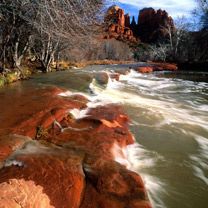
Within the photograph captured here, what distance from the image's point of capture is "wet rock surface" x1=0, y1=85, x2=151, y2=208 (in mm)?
3279

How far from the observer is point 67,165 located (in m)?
4.09

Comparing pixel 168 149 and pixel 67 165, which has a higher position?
pixel 67 165

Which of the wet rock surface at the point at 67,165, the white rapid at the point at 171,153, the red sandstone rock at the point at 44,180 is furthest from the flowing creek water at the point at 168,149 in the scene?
the red sandstone rock at the point at 44,180

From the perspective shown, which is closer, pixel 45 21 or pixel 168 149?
pixel 168 149

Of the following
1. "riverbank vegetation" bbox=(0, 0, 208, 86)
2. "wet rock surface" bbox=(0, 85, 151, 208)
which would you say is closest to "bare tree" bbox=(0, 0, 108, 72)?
"riverbank vegetation" bbox=(0, 0, 208, 86)

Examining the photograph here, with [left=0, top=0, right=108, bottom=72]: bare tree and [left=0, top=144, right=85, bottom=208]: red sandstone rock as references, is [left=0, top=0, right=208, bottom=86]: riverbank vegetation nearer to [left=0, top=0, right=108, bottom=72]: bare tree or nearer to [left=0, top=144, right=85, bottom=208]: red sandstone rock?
[left=0, top=0, right=108, bottom=72]: bare tree

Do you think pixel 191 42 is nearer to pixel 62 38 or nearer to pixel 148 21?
pixel 62 38

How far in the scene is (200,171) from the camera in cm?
511

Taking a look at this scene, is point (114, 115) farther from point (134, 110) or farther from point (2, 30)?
point (2, 30)

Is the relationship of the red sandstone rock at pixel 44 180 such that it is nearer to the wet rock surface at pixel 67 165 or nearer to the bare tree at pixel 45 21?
the wet rock surface at pixel 67 165

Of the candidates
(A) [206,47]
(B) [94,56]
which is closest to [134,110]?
(A) [206,47]

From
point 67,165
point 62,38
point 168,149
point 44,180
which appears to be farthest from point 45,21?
point 62,38

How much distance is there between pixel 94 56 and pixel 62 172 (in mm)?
67537

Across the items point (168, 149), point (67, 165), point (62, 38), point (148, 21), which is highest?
point (148, 21)
